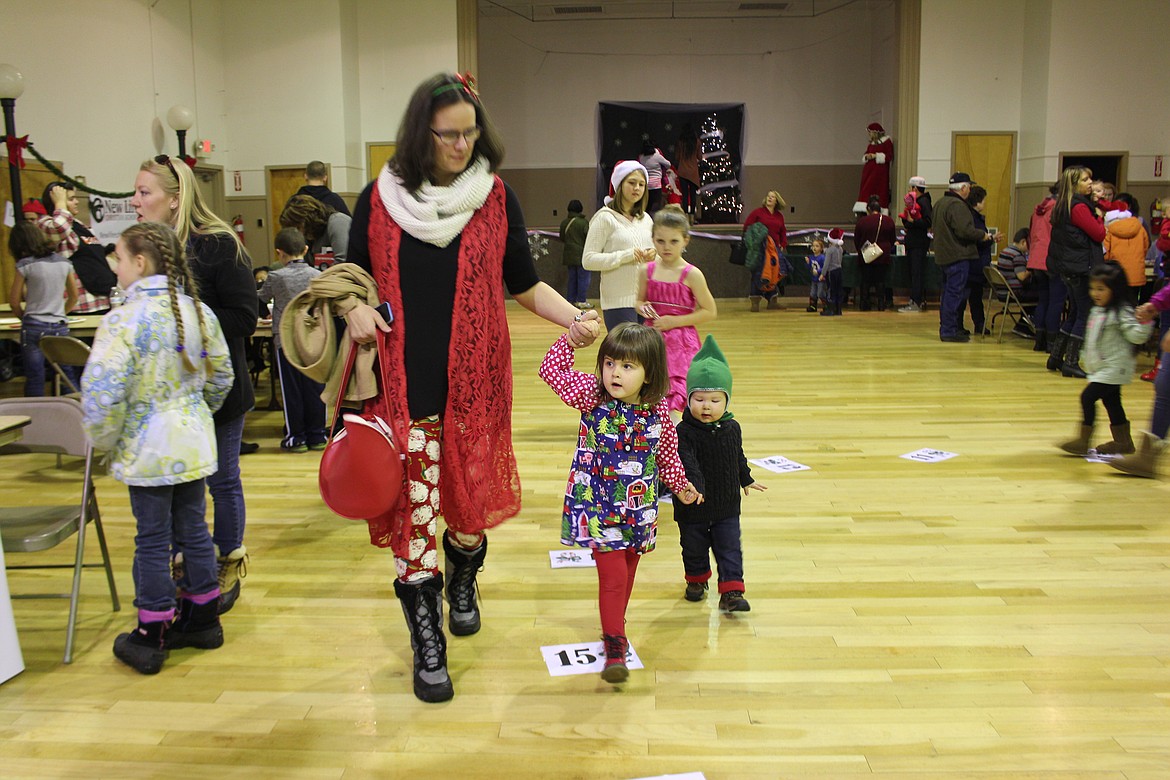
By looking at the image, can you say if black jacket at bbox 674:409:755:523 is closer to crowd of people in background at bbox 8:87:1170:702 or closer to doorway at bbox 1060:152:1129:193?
crowd of people in background at bbox 8:87:1170:702

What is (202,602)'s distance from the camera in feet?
10.2

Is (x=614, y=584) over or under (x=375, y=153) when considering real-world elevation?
under

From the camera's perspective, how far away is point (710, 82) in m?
18.6

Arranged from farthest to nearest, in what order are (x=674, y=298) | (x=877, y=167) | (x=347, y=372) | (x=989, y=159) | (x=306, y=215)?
1. (x=877, y=167)
2. (x=989, y=159)
3. (x=306, y=215)
4. (x=674, y=298)
5. (x=347, y=372)

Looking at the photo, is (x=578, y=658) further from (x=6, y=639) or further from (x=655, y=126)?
(x=655, y=126)

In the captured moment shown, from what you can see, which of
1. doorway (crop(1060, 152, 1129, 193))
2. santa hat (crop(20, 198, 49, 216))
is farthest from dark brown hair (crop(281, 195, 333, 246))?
doorway (crop(1060, 152, 1129, 193))

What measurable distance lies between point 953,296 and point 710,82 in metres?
9.89

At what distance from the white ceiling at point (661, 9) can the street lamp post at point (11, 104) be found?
33.8ft

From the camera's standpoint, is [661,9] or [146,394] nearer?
[146,394]

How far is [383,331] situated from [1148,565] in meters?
3.13

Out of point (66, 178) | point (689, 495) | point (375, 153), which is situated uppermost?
point (375, 153)

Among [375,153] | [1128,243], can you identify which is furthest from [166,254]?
[375,153]

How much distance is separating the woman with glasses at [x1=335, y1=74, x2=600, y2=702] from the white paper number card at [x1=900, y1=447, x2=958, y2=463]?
330 centimetres

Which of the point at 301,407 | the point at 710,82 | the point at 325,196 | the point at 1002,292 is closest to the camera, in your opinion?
the point at 301,407
